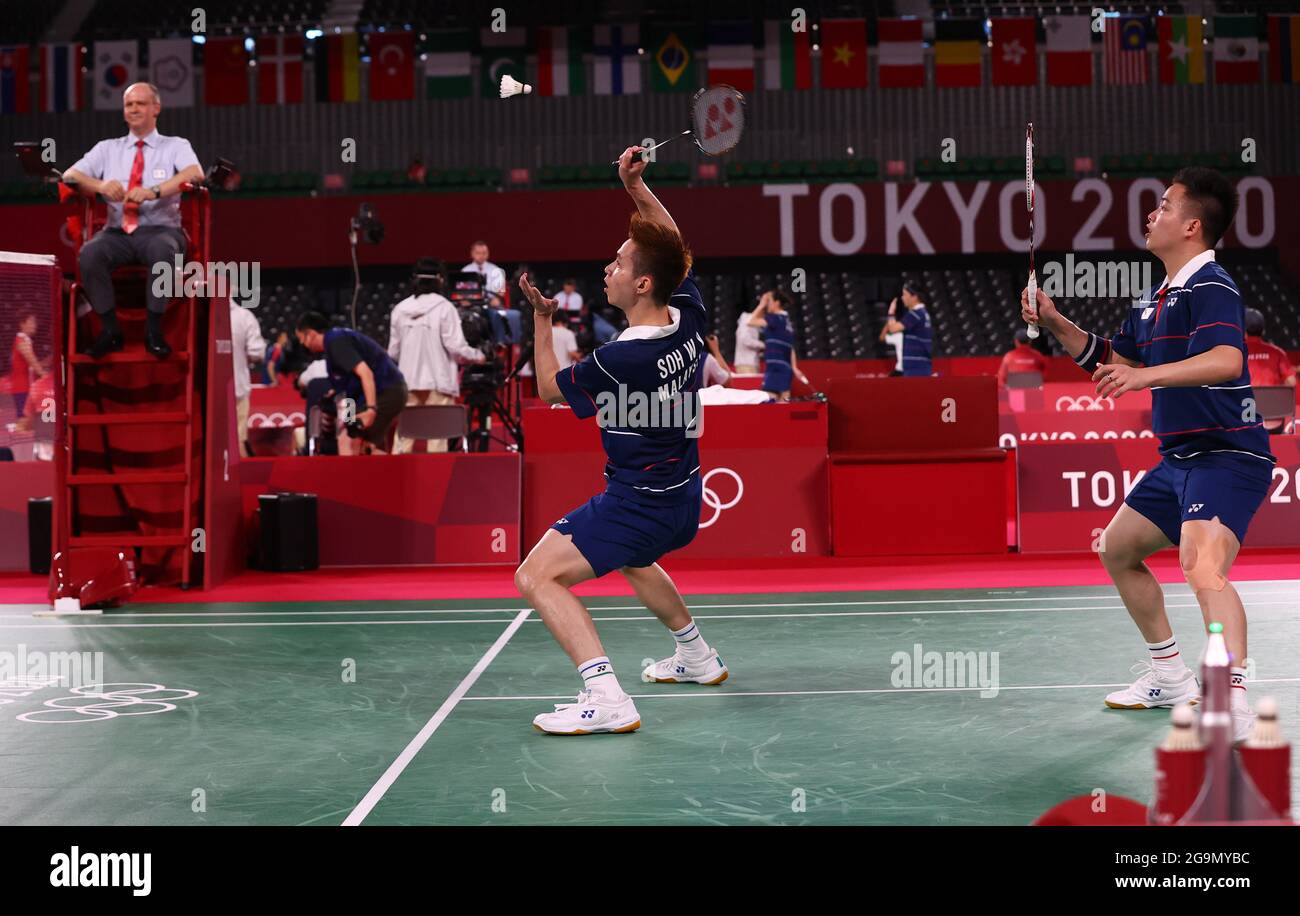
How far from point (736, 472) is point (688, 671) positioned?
4.30 meters

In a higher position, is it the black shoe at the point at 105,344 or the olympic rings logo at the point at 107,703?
the black shoe at the point at 105,344

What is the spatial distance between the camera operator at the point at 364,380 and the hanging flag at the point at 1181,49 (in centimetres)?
1835

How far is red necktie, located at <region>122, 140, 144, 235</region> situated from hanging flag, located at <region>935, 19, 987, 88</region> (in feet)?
62.3

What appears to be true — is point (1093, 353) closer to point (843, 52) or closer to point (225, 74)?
point (843, 52)

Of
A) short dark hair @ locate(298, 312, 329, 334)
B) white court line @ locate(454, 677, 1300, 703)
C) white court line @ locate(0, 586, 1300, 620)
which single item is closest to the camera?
white court line @ locate(454, 677, 1300, 703)

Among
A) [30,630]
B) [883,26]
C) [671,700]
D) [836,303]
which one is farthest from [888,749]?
[883,26]

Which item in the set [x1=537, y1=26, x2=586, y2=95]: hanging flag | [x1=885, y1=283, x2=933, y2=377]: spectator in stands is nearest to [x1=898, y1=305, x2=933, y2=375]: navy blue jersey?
[x1=885, y1=283, x2=933, y2=377]: spectator in stands

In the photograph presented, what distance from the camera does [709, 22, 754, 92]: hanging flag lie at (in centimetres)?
2512

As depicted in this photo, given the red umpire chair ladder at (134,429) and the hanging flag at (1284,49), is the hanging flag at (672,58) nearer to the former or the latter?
the hanging flag at (1284,49)

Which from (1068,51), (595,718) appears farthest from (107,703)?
(1068,51)

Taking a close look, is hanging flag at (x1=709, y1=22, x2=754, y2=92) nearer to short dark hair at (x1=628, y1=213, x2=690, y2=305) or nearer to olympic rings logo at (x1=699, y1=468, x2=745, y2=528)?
olympic rings logo at (x1=699, y1=468, x2=745, y2=528)

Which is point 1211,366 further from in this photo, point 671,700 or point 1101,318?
point 1101,318

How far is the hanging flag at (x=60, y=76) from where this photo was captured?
1002 inches

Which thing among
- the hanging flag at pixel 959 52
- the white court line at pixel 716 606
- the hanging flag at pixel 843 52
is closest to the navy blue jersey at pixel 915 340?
the white court line at pixel 716 606
